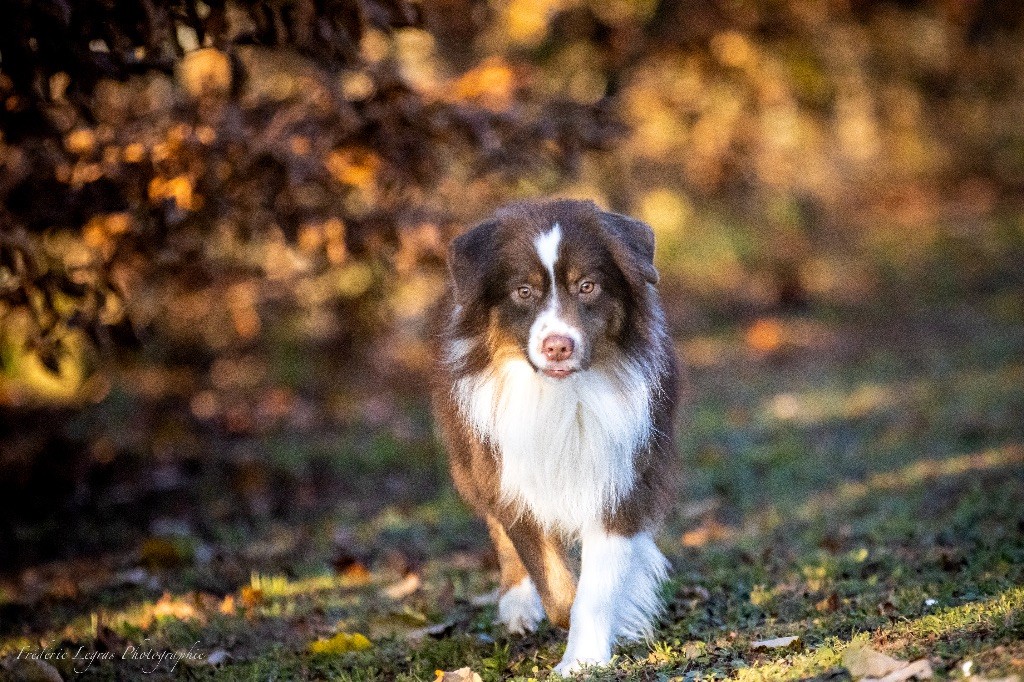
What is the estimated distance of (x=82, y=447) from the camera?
888 centimetres

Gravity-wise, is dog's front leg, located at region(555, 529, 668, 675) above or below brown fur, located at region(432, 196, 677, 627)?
below

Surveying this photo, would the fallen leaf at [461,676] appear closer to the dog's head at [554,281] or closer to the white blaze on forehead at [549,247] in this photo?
the dog's head at [554,281]

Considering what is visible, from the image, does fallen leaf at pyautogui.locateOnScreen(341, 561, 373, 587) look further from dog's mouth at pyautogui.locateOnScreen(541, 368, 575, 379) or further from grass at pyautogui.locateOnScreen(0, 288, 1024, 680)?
dog's mouth at pyautogui.locateOnScreen(541, 368, 575, 379)

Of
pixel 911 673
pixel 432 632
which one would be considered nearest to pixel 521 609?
pixel 432 632

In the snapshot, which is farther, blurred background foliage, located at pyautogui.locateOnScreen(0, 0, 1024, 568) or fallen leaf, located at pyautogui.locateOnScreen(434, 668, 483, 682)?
blurred background foliage, located at pyautogui.locateOnScreen(0, 0, 1024, 568)

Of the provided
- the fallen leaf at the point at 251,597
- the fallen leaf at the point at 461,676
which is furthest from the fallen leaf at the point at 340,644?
the fallen leaf at the point at 251,597

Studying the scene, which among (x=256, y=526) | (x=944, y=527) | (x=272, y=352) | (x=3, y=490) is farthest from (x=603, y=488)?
(x=272, y=352)

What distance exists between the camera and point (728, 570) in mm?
5902

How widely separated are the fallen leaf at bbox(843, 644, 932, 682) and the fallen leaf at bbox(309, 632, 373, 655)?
204 cm

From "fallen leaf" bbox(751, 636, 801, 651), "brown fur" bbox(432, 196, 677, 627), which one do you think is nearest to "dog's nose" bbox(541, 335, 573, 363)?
"brown fur" bbox(432, 196, 677, 627)

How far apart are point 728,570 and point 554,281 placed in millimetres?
2052

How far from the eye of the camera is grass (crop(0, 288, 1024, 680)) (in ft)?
15.1

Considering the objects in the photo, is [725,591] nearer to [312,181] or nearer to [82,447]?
[312,181]

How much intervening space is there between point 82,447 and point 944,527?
5.85 metres
